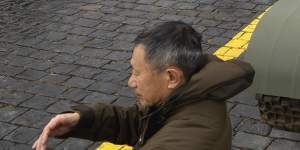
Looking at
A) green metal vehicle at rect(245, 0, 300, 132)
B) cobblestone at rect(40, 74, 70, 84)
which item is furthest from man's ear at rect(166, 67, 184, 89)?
cobblestone at rect(40, 74, 70, 84)

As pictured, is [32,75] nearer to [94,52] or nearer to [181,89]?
[94,52]

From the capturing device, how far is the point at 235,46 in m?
6.49

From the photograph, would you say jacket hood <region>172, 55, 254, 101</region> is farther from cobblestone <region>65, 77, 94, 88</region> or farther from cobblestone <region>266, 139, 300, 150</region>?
cobblestone <region>65, 77, 94, 88</region>

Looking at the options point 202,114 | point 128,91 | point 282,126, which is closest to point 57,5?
point 128,91

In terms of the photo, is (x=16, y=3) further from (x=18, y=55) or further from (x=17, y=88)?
(x=17, y=88)

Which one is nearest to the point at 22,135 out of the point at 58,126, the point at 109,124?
the point at 109,124

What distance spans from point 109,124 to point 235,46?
12.6ft

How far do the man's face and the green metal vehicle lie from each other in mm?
1024

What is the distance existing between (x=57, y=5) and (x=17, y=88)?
258cm

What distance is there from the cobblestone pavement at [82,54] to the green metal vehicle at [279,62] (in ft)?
4.34

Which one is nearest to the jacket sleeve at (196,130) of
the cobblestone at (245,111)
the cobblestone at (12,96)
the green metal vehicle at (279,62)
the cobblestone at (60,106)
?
the green metal vehicle at (279,62)

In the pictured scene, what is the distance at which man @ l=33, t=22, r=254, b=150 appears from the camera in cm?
225

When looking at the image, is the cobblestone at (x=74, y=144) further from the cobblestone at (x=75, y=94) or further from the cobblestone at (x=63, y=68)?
the cobblestone at (x=63, y=68)

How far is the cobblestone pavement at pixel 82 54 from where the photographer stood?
5090 mm
